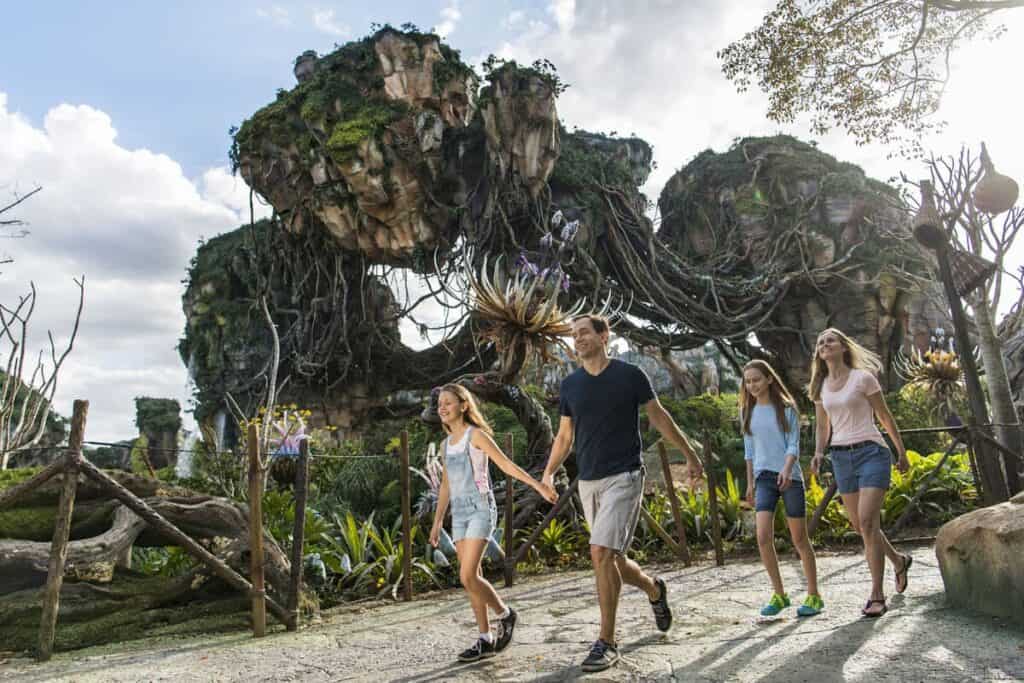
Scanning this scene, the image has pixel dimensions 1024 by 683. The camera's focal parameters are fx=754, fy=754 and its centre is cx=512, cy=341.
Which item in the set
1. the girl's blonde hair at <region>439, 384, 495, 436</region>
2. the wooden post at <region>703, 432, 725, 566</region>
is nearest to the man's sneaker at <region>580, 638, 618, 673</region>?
the girl's blonde hair at <region>439, 384, 495, 436</region>

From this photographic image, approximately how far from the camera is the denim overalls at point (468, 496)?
3.76m

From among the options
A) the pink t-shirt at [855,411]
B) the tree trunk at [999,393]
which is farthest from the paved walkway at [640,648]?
the tree trunk at [999,393]

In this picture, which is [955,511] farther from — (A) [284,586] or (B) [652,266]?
(B) [652,266]

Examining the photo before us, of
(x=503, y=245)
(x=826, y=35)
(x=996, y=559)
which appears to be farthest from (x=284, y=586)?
(x=503, y=245)

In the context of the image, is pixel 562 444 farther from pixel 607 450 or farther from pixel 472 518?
pixel 472 518

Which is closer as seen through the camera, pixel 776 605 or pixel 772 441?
pixel 776 605

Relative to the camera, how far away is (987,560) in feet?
12.6

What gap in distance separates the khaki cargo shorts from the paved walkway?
541mm

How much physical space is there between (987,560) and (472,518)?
264 cm

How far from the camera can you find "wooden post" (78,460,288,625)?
14.6 ft

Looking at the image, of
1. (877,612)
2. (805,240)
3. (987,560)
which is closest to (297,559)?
(877,612)

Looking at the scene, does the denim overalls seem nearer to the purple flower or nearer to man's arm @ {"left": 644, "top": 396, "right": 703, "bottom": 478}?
man's arm @ {"left": 644, "top": 396, "right": 703, "bottom": 478}

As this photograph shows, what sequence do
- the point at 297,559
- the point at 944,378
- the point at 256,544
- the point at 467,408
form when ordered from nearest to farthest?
the point at 467,408, the point at 256,544, the point at 297,559, the point at 944,378

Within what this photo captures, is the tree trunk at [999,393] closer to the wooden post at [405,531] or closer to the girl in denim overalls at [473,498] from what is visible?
the wooden post at [405,531]
